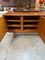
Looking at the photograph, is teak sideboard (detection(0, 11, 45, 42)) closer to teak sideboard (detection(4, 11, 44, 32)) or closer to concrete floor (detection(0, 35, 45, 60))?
teak sideboard (detection(4, 11, 44, 32))

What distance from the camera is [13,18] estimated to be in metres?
2.68

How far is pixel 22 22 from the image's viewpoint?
2.47m

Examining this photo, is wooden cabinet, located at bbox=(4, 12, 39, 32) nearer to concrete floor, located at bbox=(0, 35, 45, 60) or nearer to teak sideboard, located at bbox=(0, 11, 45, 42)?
teak sideboard, located at bbox=(0, 11, 45, 42)

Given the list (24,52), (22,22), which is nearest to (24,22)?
(22,22)

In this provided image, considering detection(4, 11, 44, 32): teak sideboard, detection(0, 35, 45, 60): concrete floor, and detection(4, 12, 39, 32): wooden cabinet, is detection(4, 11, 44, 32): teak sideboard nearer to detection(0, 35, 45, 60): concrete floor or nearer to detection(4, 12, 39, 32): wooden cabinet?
detection(4, 12, 39, 32): wooden cabinet

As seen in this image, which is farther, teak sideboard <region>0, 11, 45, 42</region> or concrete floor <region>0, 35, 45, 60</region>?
teak sideboard <region>0, 11, 45, 42</region>

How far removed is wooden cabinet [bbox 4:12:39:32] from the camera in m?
2.49

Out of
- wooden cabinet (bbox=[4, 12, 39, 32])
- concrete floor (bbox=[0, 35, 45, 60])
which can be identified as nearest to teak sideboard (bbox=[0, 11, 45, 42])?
Answer: wooden cabinet (bbox=[4, 12, 39, 32])

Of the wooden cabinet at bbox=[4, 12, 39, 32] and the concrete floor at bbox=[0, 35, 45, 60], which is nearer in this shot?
the concrete floor at bbox=[0, 35, 45, 60]

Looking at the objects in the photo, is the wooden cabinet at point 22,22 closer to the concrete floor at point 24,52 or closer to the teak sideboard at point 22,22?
the teak sideboard at point 22,22

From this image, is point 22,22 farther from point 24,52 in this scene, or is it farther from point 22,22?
point 24,52

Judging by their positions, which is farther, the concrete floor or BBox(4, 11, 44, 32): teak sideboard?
BBox(4, 11, 44, 32): teak sideboard

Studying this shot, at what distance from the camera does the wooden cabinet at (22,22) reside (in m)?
2.49

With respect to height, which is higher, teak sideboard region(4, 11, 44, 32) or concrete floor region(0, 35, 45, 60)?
teak sideboard region(4, 11, 44, 32)
